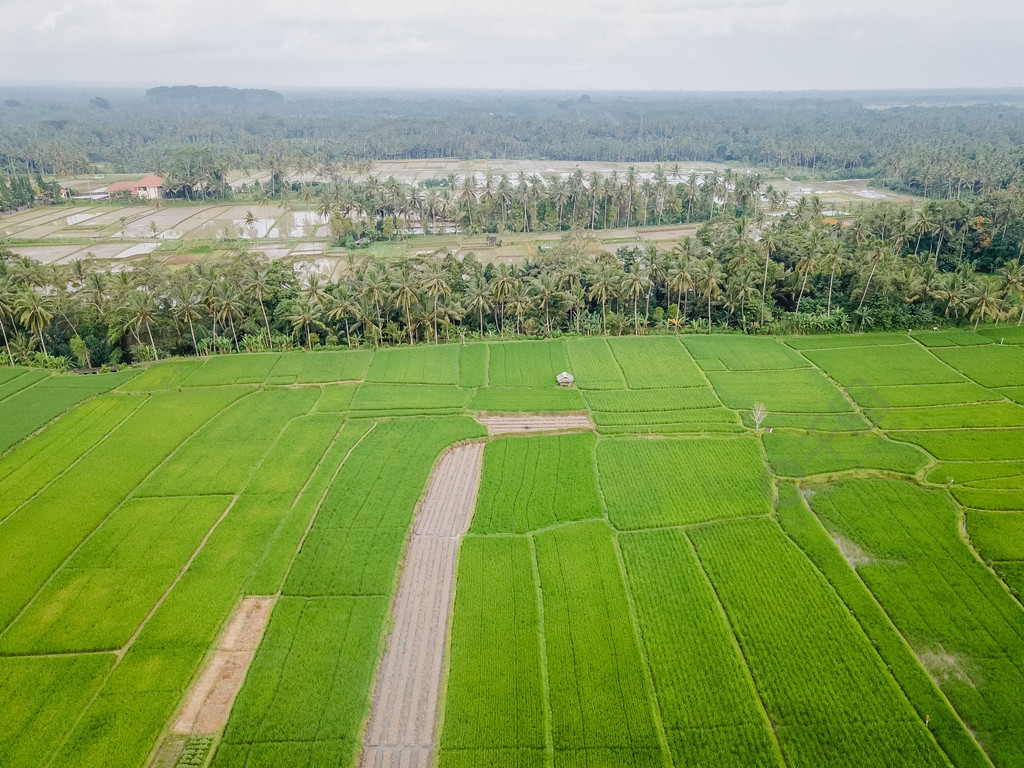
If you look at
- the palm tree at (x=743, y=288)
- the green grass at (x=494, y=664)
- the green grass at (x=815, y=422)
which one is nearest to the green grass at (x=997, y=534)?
the green grass at (x=815, y=422)

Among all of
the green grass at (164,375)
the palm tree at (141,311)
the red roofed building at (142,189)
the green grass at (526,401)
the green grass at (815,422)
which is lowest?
the green grass at (526,401)

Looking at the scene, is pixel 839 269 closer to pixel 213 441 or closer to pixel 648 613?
pixel 648 613

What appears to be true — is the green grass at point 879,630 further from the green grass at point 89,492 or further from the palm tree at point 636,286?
the green grass at point 89,492

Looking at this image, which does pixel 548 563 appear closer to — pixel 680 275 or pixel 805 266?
pixel 680 275

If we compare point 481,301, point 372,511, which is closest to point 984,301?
point 481,301

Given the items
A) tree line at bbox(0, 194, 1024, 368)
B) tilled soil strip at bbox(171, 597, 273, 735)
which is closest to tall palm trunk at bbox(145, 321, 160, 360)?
tree line at bbox(0, 194, 1024, 368)
